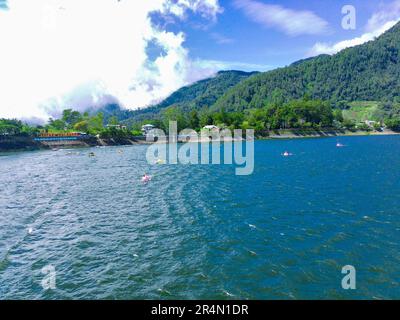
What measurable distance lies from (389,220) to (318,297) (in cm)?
2300

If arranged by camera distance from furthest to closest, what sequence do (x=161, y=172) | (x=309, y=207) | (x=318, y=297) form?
(x=161, y=172), (x=309, y=207), (x=318, y=297)

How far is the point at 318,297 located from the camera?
75.8ft

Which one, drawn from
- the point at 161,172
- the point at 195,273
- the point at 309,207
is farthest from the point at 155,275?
the point at 161,172

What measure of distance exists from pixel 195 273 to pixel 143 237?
10.9m

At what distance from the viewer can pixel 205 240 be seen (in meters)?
34.6

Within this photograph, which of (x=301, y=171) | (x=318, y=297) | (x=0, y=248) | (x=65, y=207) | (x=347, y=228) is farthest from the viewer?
(x=301, y=171)

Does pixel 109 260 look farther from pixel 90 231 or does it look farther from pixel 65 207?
pixel 65 207

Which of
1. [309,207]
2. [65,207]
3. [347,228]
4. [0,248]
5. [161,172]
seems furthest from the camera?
[161,172]

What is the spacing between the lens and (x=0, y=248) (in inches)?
1342

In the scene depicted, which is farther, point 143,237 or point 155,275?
point 143,237

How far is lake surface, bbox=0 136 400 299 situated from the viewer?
24953mm

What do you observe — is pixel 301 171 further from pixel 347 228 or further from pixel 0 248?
pixel 0 248

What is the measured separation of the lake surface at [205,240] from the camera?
81.9 ft

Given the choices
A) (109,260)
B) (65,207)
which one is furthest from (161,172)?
(109,260)
